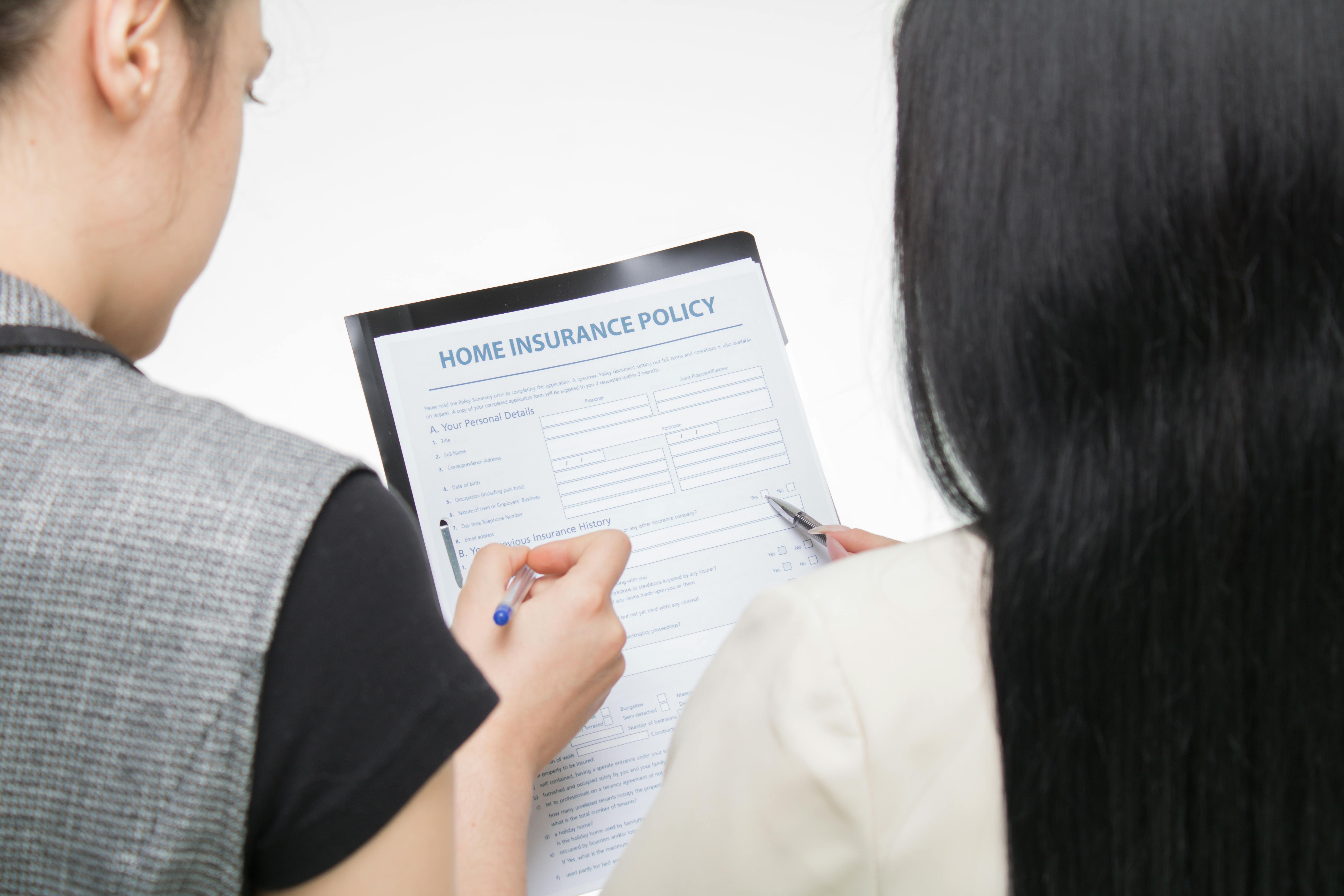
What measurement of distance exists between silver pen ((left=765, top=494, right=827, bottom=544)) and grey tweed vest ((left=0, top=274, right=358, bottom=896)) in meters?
0.42

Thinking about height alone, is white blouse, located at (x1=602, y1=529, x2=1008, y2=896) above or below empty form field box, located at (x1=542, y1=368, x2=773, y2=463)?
below

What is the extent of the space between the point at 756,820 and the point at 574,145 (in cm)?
95

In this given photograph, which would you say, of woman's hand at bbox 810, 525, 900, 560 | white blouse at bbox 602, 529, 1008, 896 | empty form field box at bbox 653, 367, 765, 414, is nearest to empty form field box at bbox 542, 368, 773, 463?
empty form field box at bbox 653, 367, 765, 414

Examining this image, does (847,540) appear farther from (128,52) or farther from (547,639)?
(128,52)

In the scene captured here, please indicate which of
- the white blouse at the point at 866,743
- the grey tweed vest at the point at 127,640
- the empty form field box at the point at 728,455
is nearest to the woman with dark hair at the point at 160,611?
the grey tweed vest at the point at 127,640

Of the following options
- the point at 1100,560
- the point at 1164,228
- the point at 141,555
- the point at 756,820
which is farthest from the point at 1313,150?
the point at 141,555

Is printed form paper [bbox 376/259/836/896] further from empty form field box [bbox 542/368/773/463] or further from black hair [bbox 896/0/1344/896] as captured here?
black hair [bbox 896/0/1344/896]

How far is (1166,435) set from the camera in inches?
14.2

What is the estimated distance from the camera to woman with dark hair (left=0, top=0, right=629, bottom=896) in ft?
1.03

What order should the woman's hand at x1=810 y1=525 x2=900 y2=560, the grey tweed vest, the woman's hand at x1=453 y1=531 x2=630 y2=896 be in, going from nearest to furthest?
1. the grey tweed vest
2. the woman's hand at x1=453 y1=531 x2=630 y2=896
3. the woman's hand at x1=810 y1=525 x2=900 y2=560

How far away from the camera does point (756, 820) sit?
40 cm

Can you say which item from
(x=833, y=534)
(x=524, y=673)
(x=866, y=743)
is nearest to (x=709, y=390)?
(x=833, y=534)

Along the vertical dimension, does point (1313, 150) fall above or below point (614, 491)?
above

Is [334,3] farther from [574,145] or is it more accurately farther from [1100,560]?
[1100,560]
